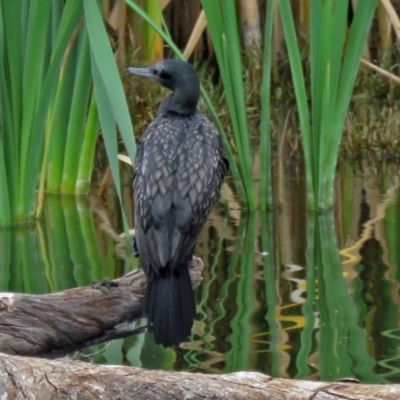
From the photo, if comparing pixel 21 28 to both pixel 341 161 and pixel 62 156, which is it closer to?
pixel 62 156

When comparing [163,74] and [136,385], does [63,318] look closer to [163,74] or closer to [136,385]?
[136,385]

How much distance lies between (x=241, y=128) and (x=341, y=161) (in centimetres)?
182

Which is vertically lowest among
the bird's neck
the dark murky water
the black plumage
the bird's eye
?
the dark murky water

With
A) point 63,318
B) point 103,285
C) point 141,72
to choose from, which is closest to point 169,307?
point 103,285

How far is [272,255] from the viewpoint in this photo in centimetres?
545

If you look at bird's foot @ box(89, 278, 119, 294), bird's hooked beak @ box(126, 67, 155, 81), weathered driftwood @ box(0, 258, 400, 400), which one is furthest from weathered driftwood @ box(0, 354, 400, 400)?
bird's hooked beak @ box(126, 67, 155, 81)

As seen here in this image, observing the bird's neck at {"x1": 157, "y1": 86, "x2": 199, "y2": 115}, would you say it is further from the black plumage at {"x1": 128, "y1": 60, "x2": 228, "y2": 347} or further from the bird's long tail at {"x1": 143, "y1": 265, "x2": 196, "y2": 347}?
the bird's long tail at {"x1": 143, "y1": 265, "x2": 196, "y2": 347}

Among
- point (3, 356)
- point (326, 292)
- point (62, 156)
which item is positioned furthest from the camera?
point (62, 156)

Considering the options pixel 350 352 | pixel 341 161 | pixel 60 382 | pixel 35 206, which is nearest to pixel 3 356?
pixel 60 382

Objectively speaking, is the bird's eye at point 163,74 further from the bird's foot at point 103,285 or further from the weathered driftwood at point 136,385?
the weathered driftwood at point 136,385

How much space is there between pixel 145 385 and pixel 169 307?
1.00m

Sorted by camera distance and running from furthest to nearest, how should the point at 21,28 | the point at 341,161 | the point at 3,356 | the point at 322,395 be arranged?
the point at 341,161, the point at 21,28, the point at 3,356, the point at 322,395

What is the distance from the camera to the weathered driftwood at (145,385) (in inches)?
105

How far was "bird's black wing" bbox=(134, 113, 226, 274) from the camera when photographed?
384 centimetres
